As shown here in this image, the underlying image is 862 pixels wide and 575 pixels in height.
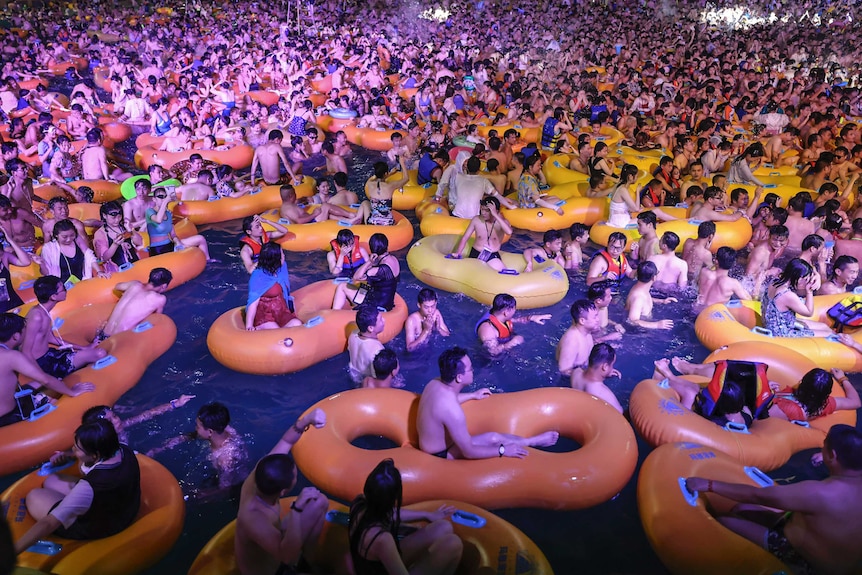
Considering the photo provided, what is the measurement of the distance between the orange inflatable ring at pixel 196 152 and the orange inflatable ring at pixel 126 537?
26.3 feet

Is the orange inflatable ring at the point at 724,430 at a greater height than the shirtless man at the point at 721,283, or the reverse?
the shirtless man at the point at 721,283

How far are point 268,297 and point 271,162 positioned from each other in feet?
15.0

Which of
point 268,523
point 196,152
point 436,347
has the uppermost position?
point 196,152

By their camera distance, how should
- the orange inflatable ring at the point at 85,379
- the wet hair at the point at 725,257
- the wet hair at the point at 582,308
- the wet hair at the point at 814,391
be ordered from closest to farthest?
the orange inflatable ring at the point at 85,379
the wet hair at the point at 814,391
the wet hair at the point at 582,308
the wet hair at the point at 725,257

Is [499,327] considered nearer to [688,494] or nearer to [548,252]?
[548,252]

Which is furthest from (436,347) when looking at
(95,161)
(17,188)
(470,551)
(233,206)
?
(95,161)

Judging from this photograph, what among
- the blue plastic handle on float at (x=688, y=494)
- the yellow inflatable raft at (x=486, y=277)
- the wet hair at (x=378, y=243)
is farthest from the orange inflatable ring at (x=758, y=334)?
the wet hair at (x=378, y=243)

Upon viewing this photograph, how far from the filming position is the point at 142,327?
226 inches

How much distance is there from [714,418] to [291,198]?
5701 mm

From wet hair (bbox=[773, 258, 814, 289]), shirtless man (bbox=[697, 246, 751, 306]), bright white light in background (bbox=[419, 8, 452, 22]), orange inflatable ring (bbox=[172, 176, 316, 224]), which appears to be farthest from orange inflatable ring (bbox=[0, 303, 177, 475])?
bright white light in background (bbox=[419, 8, 452, 22])

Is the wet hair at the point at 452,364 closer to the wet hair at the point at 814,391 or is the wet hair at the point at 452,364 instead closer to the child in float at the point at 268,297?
the child in float at the point at 268,297

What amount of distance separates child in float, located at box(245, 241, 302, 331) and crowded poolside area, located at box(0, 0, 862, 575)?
26mm

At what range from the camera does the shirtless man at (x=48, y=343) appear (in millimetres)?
4863

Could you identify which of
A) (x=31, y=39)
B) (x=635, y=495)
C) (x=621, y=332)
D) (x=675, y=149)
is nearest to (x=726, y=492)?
(x=635, y=495)
